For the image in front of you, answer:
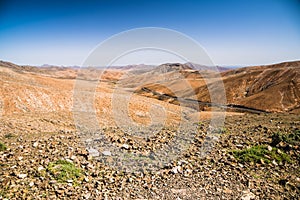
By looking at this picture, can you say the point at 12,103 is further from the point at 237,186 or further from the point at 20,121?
the point at 237,186

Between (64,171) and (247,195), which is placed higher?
(64,171)

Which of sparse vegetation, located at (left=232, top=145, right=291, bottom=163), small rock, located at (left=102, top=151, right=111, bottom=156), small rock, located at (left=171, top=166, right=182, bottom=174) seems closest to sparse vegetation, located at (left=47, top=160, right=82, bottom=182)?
small rock, located at (left=102, top=151, right=111, bottom=156)

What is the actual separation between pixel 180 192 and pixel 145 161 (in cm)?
156

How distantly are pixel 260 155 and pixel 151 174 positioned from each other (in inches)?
144

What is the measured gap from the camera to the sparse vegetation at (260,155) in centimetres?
691

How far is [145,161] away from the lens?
6.70 metres

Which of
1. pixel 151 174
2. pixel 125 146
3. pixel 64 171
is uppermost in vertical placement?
pixel 125 146

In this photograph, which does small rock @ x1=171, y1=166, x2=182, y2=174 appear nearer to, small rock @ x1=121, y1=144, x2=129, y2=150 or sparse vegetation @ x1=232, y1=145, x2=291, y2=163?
small rock @ x1=121, y1=144, x2=129, y2=150

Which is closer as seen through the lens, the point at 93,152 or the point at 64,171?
the point at 64,171

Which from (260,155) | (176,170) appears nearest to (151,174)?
(176,170)

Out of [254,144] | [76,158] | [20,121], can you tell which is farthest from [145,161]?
[20,121]

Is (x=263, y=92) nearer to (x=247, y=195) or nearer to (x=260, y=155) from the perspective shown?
(x=260, y=155)

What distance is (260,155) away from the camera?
714cm

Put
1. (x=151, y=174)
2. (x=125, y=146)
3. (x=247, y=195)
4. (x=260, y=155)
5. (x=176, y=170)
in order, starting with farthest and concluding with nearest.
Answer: (x=125, y=146) → (x=260, y=155) → (x=176, y=170) → (x=151, y=174) → (x=247, y=195)
